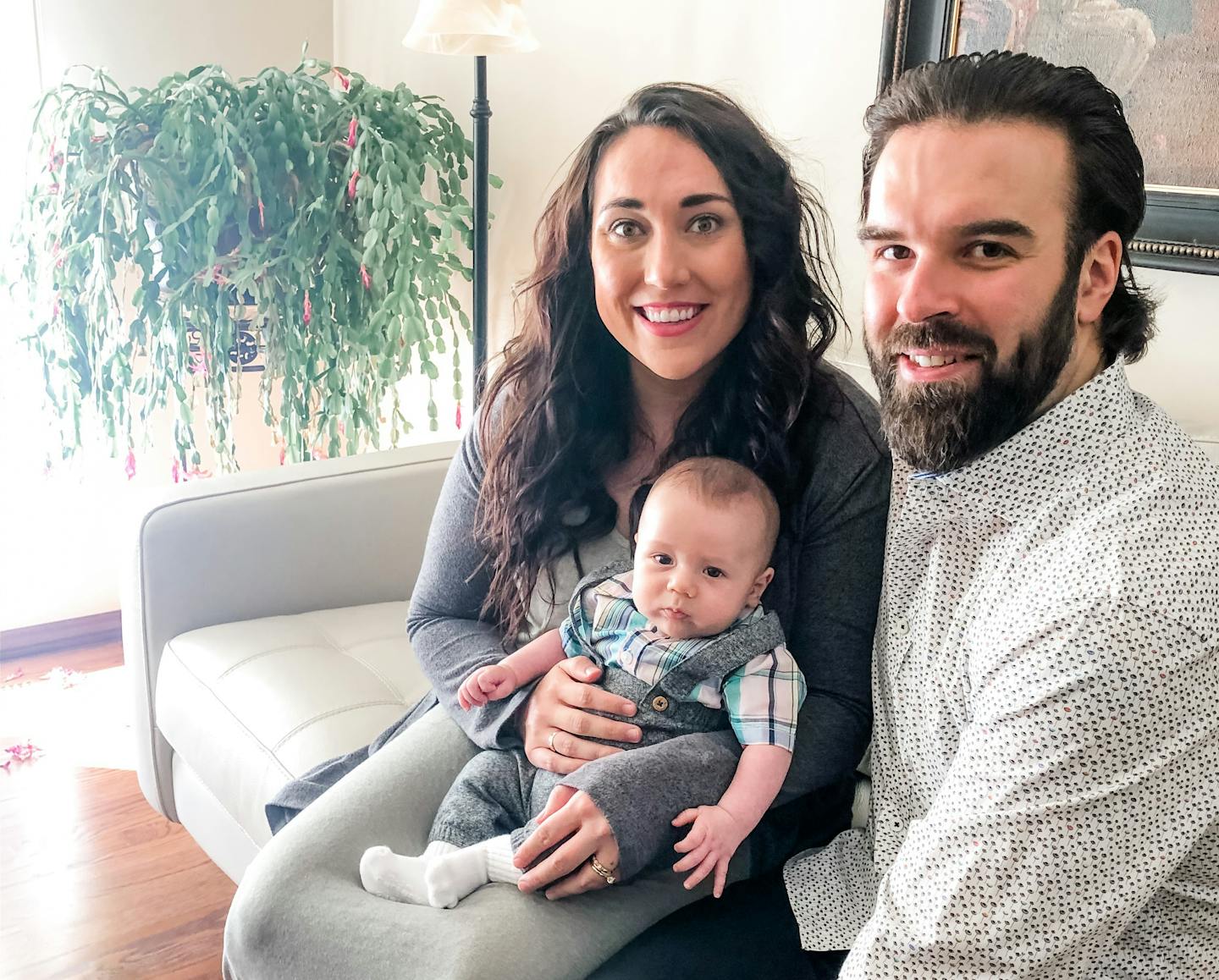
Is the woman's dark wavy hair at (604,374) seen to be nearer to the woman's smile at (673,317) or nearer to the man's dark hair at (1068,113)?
the woman's smile at (673,317)

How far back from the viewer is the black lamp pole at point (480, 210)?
103 inches

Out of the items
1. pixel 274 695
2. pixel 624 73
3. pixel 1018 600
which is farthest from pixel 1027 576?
pixel 624 73

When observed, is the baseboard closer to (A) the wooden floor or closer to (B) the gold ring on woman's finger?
(A) the wooden floor

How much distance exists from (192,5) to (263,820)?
2.31 meters

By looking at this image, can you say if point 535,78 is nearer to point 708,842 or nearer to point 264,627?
point 264,627

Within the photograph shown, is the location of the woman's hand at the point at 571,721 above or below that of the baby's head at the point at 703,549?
below

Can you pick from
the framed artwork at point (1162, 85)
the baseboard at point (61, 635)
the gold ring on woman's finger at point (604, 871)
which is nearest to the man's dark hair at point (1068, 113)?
the framed artwork at point (1162, 85)

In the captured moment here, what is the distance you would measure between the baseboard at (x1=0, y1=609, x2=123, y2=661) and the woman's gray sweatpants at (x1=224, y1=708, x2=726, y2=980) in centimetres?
200

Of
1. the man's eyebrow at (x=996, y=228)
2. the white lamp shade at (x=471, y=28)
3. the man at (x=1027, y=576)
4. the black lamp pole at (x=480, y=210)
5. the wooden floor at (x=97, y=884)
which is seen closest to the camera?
the man at (x=1027, y=576)

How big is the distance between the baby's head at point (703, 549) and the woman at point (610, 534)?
0.08 metres

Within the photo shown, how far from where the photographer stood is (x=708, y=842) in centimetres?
119

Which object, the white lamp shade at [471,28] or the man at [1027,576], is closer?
the man at [1027,576]

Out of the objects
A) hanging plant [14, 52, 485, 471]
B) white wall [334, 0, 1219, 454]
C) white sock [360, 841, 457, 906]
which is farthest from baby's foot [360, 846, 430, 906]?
hanging plant [14, 52, 485, 471]

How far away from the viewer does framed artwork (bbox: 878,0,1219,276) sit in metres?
1.59
